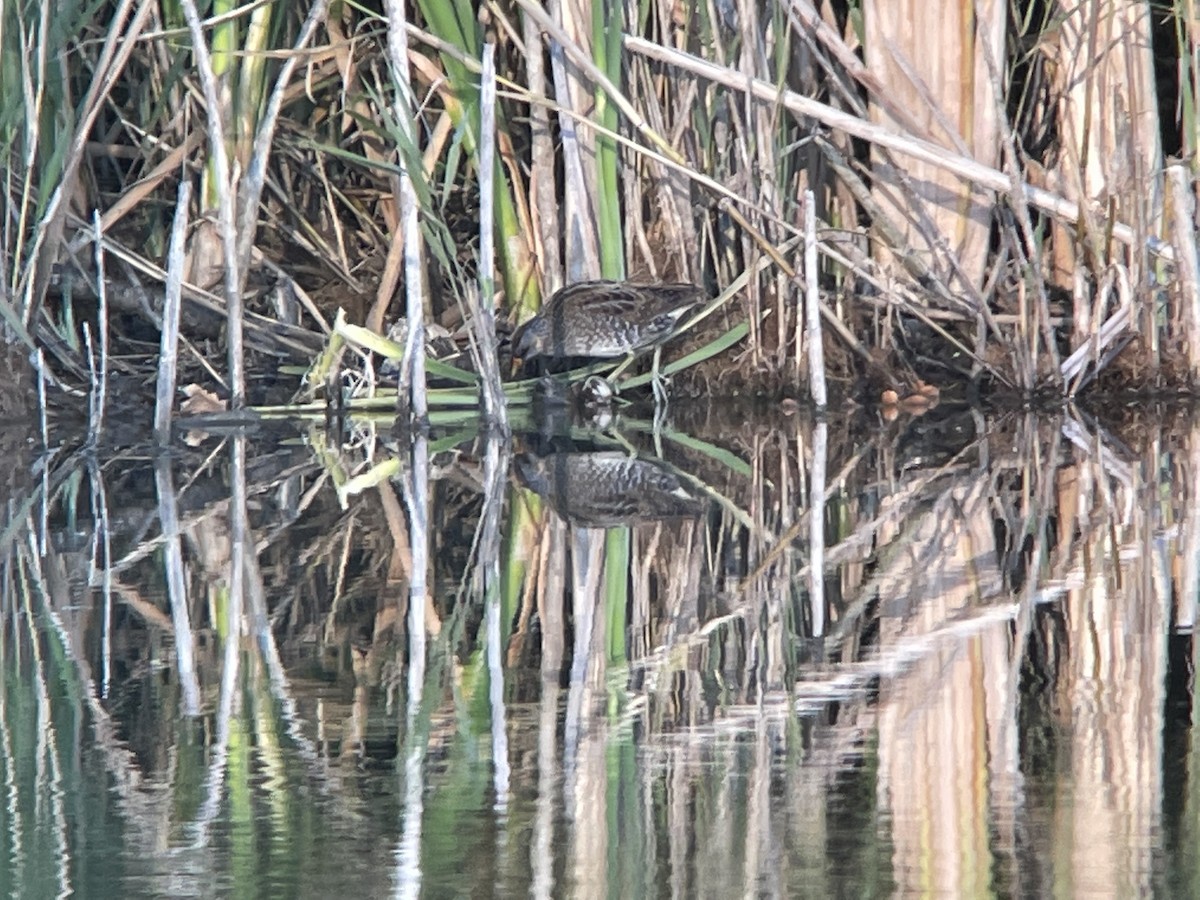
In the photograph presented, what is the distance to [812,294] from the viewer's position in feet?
19.4

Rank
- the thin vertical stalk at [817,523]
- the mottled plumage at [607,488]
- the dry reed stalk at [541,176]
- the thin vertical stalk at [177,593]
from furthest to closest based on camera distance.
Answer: the dry reed stalk at [541,176] → the mottled plumage at [607,488] → the thin vertical stalk at [817,523] → the thin vertical stalk at [177,593]

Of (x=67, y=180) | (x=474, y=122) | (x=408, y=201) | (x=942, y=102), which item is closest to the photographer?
(x=408, y=201)

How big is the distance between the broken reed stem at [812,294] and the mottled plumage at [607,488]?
0.91 m

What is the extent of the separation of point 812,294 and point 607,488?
4.97 feet

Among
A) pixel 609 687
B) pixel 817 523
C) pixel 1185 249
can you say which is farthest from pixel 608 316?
pixel 609 687

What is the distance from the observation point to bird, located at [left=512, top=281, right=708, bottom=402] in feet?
19.7

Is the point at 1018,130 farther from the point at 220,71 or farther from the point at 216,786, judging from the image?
the point at 216,786

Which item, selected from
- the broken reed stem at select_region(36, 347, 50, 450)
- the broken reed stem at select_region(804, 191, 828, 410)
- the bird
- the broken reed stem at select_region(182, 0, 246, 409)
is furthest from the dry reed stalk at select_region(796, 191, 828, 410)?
the broken reed stem at select_region(36, 347, 50, 450)

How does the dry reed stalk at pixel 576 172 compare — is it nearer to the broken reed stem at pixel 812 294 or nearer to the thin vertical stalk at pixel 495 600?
the broken reed stem at pixel 812 294

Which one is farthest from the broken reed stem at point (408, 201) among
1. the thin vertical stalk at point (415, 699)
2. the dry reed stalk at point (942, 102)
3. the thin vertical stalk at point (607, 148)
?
the dry reed stalk at point (942, 102)

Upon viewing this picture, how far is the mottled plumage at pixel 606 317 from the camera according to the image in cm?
600

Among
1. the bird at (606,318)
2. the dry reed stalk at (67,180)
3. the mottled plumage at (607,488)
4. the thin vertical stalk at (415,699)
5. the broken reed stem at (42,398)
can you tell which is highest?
the dry reed stalk at (67,180)

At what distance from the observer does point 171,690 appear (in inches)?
110

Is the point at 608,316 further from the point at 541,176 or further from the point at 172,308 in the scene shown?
the point at 172,308
